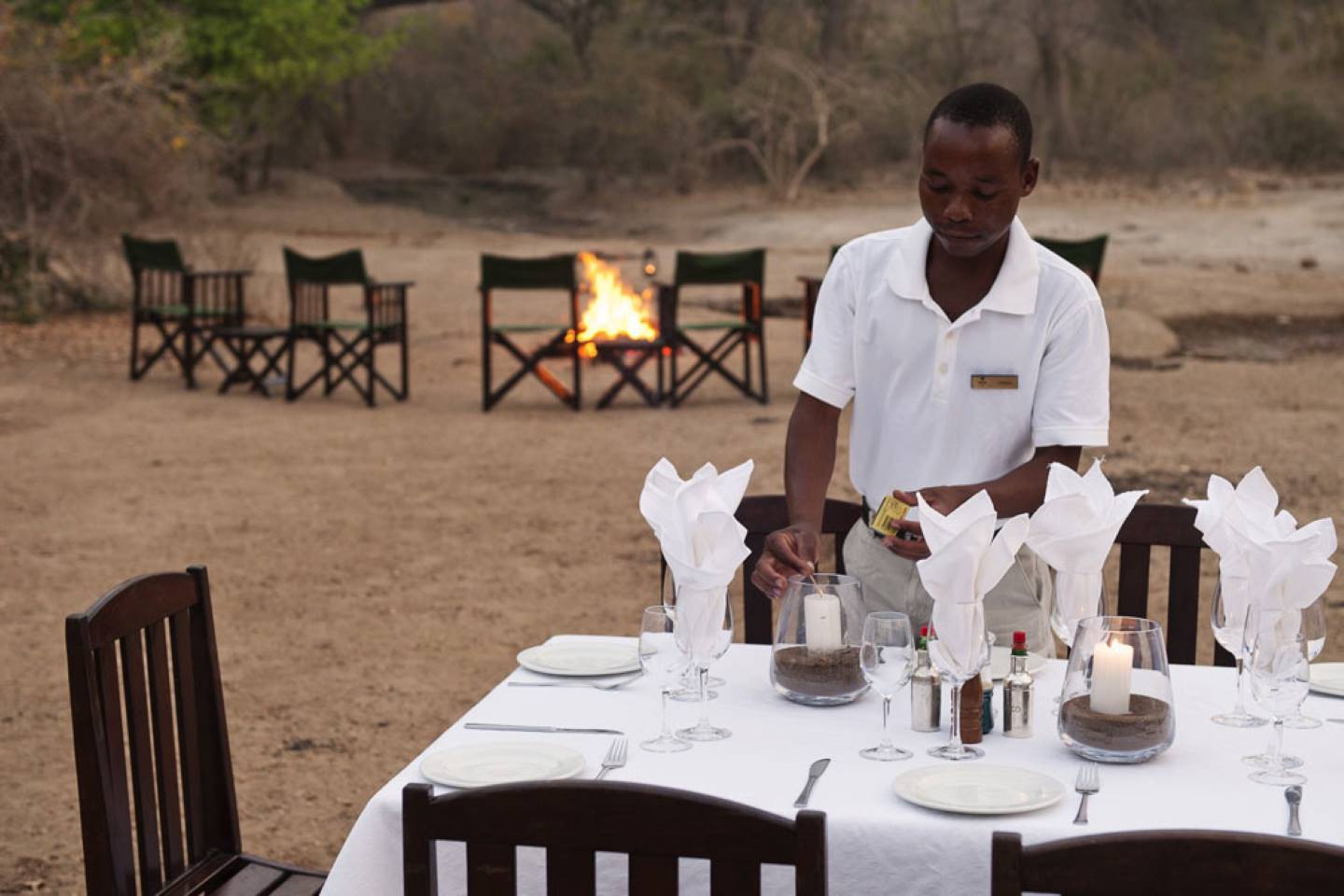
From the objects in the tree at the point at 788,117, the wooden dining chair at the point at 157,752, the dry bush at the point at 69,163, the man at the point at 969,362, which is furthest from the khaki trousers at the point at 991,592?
the tree at the point at 788,117

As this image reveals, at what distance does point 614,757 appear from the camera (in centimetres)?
268

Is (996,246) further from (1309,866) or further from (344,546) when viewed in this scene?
(344,546)

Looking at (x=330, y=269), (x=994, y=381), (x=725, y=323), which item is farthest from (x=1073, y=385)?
(x=330, y=269)

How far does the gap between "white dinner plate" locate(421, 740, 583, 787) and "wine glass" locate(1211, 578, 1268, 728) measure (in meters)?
1.07

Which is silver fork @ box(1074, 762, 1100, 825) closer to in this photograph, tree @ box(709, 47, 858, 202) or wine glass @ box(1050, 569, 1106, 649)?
wine glass @ box(1050, 569, 1106, 649)

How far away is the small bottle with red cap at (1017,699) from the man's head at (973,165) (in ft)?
2.60

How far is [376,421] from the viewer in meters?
11.9

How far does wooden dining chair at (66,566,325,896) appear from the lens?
2830 millimetres

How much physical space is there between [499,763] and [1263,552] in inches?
48.0

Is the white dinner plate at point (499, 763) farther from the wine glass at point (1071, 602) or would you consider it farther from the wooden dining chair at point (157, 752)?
the wine glass at point (1071, 602)

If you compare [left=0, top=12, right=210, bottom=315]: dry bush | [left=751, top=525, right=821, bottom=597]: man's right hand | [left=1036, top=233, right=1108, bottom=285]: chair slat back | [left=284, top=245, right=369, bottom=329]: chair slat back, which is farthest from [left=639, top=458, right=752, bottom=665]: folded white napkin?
[left=0, top=12, right=210, bottom=315]: dry bush

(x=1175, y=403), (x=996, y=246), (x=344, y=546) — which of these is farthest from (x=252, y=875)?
(x=1175, y=403)

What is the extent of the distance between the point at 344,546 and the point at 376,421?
366 cm

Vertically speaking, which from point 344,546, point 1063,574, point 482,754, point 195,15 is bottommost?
point 344,546
